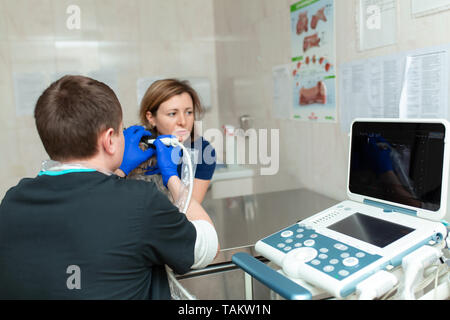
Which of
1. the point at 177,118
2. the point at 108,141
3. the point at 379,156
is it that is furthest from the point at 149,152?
the point at 379,156

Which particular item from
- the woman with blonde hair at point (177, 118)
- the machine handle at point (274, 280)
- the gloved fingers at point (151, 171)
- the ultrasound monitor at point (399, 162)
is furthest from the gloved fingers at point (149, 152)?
the ultrasound monitor at point (399, 162)

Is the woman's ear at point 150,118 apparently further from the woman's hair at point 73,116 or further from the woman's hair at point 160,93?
the woman's hair at point 73,116

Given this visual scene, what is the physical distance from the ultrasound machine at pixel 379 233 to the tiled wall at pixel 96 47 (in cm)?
214

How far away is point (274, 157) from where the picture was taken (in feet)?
7.57

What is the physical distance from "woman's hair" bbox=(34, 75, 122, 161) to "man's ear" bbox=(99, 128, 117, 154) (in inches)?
0.5

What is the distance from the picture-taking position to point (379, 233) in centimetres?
97

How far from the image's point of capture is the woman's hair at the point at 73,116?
0.85m

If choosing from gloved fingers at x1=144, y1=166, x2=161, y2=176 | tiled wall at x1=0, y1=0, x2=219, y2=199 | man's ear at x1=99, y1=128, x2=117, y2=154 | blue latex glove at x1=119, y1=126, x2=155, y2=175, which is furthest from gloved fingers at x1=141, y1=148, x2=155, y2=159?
tiled wall at x1=0, y1=0, x2=219, y2=199

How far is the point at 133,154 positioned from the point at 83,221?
1.95 ft

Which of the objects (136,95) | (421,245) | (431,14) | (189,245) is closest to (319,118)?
(431,14)

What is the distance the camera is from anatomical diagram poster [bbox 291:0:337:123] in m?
1.72

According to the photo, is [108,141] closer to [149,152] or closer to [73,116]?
[73,116]

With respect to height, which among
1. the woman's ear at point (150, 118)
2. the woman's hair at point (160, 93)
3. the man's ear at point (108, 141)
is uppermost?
the woman's hair at point (160, 93)
